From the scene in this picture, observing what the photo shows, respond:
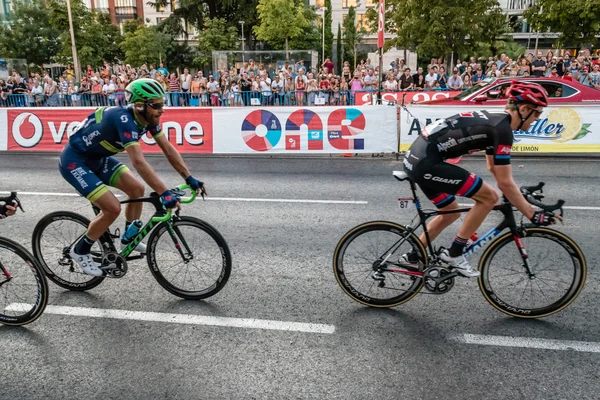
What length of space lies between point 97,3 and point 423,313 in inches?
2620

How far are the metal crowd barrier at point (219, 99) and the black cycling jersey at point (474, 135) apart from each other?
14025 mm

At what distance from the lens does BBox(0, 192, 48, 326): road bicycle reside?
13.0 feet

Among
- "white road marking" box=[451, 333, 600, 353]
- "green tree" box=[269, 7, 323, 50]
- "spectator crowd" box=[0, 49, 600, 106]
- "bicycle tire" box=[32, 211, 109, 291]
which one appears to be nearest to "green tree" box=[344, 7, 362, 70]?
"green tree" box=[269, 7, 323, 50]

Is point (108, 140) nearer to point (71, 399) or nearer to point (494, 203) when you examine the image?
point (71, 399)

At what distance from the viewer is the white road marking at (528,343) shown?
3.72 metres

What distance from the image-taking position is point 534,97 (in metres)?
3.77

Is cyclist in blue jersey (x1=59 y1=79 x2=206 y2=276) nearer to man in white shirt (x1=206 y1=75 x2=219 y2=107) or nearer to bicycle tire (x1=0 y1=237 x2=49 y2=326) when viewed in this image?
bicycle tire (x1=0 y1=237 x2=49 y2=326)

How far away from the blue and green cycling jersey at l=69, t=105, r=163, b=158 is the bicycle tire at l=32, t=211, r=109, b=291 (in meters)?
0.67

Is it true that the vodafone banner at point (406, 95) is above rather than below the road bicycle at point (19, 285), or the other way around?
above

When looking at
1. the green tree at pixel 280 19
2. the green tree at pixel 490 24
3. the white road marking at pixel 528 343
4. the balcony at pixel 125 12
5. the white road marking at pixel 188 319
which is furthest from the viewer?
the balcony at pixel 125 12

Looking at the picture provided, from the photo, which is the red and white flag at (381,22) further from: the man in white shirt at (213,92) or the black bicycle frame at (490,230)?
the black bicycle frame at (490,230)

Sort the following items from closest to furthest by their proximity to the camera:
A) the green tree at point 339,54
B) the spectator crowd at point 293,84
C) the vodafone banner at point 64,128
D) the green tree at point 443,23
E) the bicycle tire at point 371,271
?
the bicycle tire at point 371,271, the vodafone banner at point 64,128, the spectator crowd at point 293,84, the green tree at point 443,23, the green tree at point 339,54

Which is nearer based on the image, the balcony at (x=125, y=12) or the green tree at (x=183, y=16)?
the green tree at (x=183, y=16)

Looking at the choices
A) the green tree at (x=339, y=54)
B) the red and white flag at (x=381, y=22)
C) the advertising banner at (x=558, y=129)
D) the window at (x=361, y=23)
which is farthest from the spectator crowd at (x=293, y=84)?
the window at (x=361, y=23)
